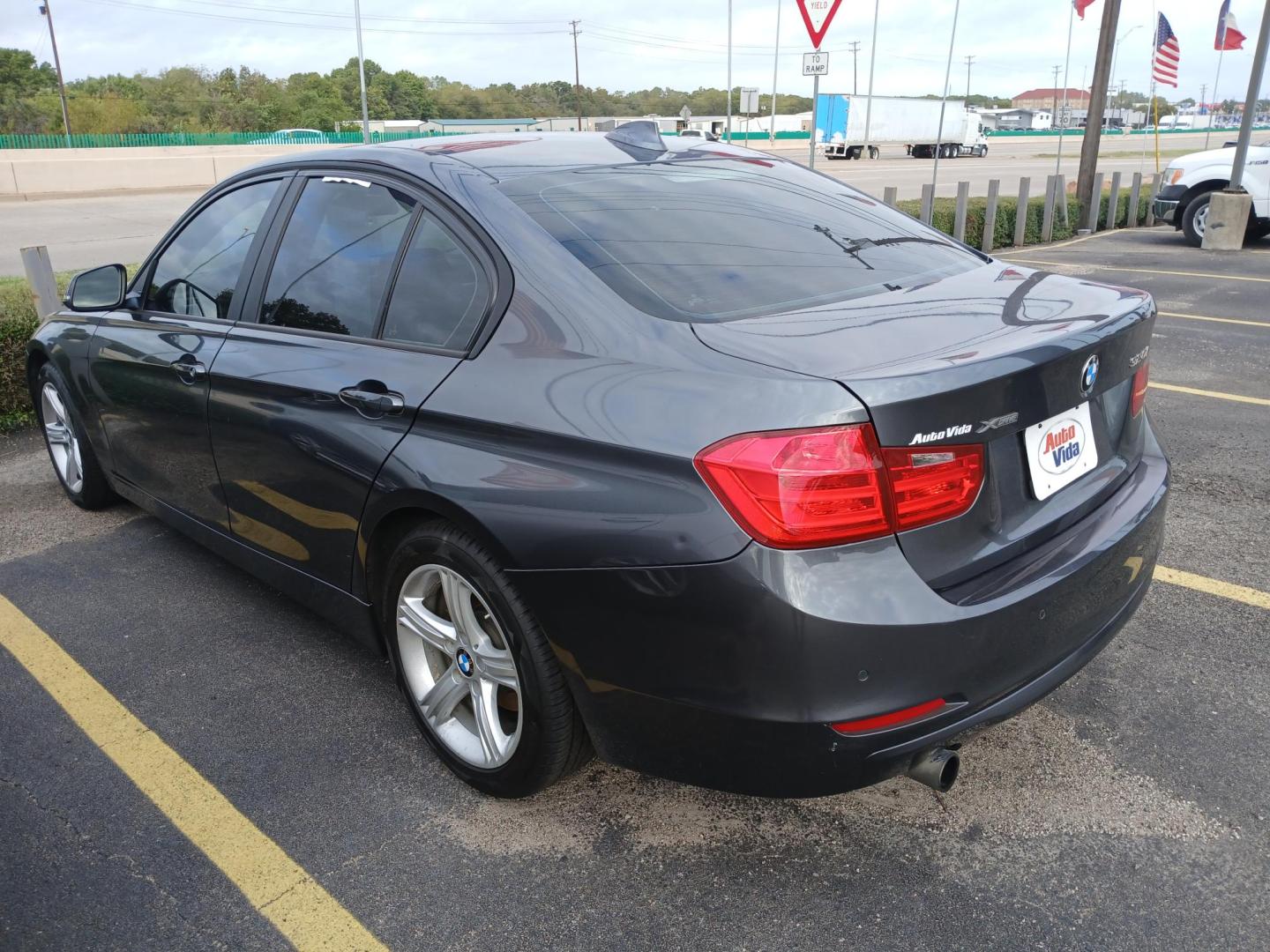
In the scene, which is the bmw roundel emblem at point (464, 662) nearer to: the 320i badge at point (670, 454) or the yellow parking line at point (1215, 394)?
the 320i badge at point (670, 454)

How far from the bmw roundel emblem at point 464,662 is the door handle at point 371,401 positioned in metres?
0.63

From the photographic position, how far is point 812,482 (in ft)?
6.30

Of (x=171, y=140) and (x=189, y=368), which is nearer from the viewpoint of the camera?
(x=189, y=368)

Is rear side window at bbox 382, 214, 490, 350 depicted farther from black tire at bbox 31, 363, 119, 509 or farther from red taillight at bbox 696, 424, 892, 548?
black tire at bbox 31, 363, 119, 509

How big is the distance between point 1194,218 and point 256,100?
8407cm

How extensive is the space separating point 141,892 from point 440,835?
681mm

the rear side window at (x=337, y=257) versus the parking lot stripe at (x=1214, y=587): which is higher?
the rear side window at (x=337, y=257)

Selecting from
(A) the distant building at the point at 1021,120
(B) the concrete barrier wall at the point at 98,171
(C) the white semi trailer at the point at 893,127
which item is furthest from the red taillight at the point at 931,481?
(A) the distant building at the point at 1021,120

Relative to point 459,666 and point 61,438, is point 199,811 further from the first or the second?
point 61,438

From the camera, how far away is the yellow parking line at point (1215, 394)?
6.08 meters

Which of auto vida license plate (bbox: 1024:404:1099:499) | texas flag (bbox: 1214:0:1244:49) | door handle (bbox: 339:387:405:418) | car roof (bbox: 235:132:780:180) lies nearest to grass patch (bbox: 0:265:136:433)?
car roof (bbox: 235:132:780:180)

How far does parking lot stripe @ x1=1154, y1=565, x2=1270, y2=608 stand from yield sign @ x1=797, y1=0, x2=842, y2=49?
6616 mm

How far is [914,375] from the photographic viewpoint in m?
1.97

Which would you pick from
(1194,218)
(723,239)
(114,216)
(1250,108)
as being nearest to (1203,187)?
(1194,218)
